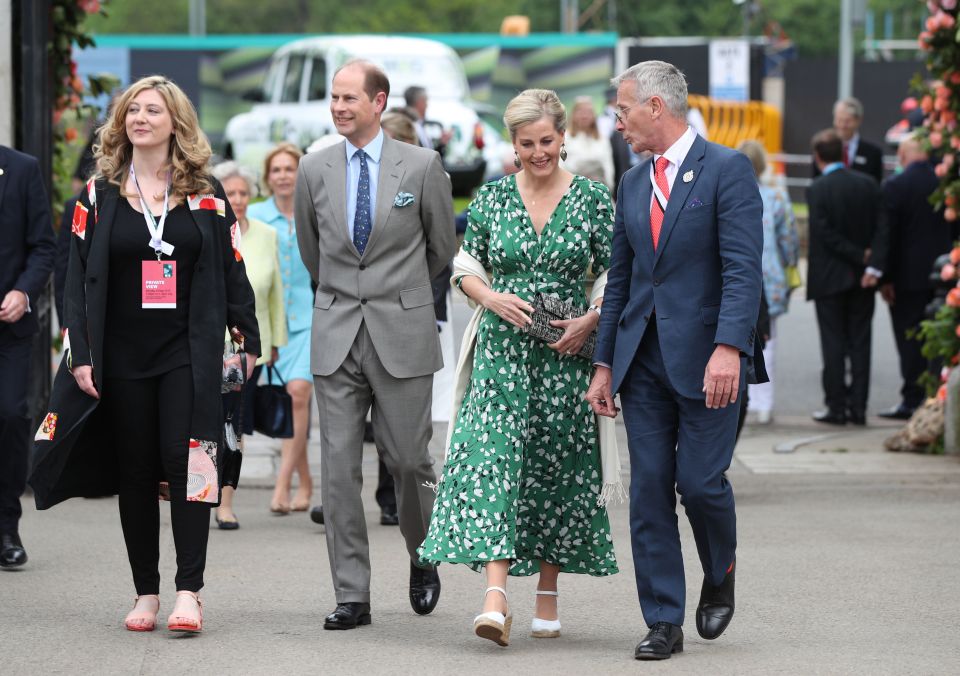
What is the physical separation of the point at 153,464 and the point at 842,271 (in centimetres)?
746

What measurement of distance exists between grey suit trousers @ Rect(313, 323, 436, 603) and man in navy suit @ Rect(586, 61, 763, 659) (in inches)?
33.9

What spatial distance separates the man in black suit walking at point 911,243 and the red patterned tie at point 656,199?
6.87m

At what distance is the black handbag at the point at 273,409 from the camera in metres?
9.14

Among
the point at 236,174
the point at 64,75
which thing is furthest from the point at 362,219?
the point at 64,75

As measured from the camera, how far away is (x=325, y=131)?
82.3 feet

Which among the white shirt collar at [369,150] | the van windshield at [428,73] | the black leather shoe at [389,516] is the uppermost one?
the van windshield at [428,73]

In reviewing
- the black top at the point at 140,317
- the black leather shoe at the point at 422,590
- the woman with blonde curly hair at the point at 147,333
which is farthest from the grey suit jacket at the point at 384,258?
the black leather shoe at the point at 422,590

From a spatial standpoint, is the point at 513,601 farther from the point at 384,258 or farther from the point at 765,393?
the point at 765,393

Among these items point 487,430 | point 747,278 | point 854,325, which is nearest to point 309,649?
point 487,430

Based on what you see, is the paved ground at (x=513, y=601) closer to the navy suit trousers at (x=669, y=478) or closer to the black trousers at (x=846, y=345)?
the navy suit trousers at (x=669, y=478)

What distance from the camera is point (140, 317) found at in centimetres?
625

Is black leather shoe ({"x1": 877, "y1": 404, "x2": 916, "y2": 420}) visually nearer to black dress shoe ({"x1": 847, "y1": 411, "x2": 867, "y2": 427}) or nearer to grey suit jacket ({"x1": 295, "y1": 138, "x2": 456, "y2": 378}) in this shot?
black dress shoe ({"x1": 847, "y1": 411, "x2": 867, "y2": 427})

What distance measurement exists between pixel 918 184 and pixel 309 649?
26.0 feet

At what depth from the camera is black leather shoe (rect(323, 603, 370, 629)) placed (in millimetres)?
6414
